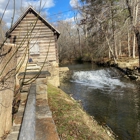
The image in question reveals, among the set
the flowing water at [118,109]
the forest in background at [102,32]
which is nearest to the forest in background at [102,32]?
the forest in background at [102,32]

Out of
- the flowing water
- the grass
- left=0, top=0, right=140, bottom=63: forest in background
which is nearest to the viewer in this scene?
the grass

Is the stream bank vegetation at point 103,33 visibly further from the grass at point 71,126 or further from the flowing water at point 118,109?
the grass at point 71,126

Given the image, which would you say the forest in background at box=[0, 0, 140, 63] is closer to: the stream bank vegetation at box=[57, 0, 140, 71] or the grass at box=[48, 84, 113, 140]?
the stream bank vegetation at box=[57, 0, 140, 71]

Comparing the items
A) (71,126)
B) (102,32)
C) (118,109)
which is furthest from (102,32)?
(71,126)

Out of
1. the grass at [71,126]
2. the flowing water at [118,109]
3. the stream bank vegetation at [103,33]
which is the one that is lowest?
the flowing water at [118,109]

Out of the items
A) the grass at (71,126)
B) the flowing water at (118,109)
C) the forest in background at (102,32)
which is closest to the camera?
the grass at (71,126)

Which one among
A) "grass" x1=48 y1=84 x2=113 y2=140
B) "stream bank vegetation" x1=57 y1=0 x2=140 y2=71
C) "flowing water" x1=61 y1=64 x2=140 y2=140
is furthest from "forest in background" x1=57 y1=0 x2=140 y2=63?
"grass" x1=48 y1=84 x2=113 y2=140

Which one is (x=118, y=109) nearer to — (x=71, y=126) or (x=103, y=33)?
(x=71, y=126)

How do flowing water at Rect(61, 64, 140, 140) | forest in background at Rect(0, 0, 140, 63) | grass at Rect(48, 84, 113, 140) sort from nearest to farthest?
grass at Rect(48, 84, 113, 140) → flowing water at Rect(61, 64, 140, 140) → forest in background at Rect(0, 0, 140, 63)

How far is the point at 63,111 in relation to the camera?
5.93 metres

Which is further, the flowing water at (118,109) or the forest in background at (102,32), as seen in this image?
the forest in background at (102,32)

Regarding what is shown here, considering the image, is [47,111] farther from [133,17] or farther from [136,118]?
[133,17]

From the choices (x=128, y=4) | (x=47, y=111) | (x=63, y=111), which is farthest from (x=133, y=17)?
(x=47, y=111)

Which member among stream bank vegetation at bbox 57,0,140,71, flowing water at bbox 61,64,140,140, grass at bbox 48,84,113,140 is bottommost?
flowing water at bbox 61,64,140,140
